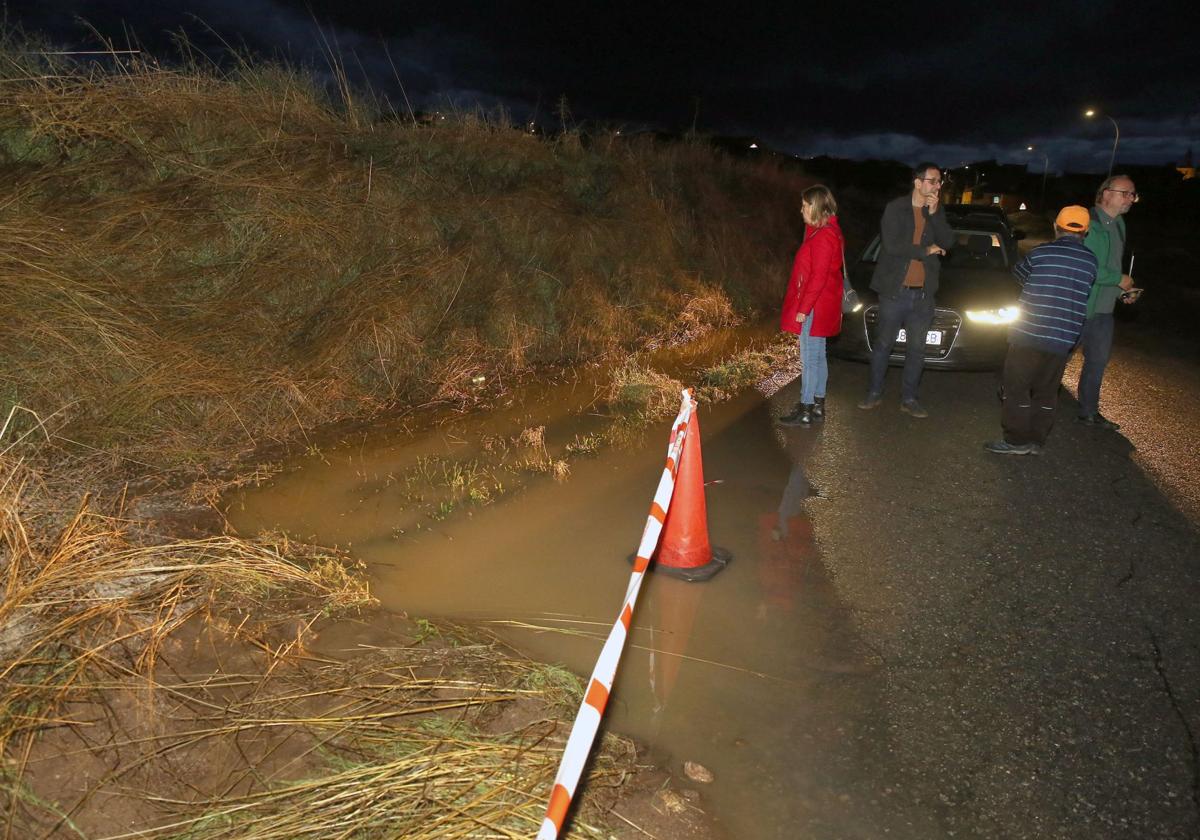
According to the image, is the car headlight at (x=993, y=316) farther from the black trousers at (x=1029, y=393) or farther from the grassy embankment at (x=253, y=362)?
the grassy embankment at (x=253, y=362)

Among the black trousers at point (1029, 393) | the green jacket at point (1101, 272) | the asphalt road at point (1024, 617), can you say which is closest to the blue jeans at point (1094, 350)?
the green jacket at point (1101, 272)

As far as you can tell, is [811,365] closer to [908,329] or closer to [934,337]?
[908,329]

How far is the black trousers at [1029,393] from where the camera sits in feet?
19.2

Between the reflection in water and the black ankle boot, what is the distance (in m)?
0.73

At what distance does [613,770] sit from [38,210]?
6.78 metres

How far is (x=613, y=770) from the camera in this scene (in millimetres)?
2713

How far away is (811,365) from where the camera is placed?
21.8 feet

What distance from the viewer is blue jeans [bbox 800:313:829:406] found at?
21.5ft

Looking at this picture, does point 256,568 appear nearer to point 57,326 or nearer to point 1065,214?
point 57,326

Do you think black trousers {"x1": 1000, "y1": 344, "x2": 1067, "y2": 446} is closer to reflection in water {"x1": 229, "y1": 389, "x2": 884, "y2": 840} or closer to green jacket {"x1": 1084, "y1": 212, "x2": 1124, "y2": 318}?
green jacket {"x1": 1084, "y1": 212, "x2": 1124, "y2": 318}

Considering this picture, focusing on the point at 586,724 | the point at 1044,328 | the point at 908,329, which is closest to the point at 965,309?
the point at 908,329

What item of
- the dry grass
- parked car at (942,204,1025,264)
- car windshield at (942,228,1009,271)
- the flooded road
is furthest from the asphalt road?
the dry grass

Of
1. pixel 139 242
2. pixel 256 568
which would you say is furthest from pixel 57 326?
pixel 256 568

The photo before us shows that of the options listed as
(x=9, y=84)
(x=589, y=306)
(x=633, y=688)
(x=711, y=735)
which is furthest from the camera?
(x=589, y=306)
